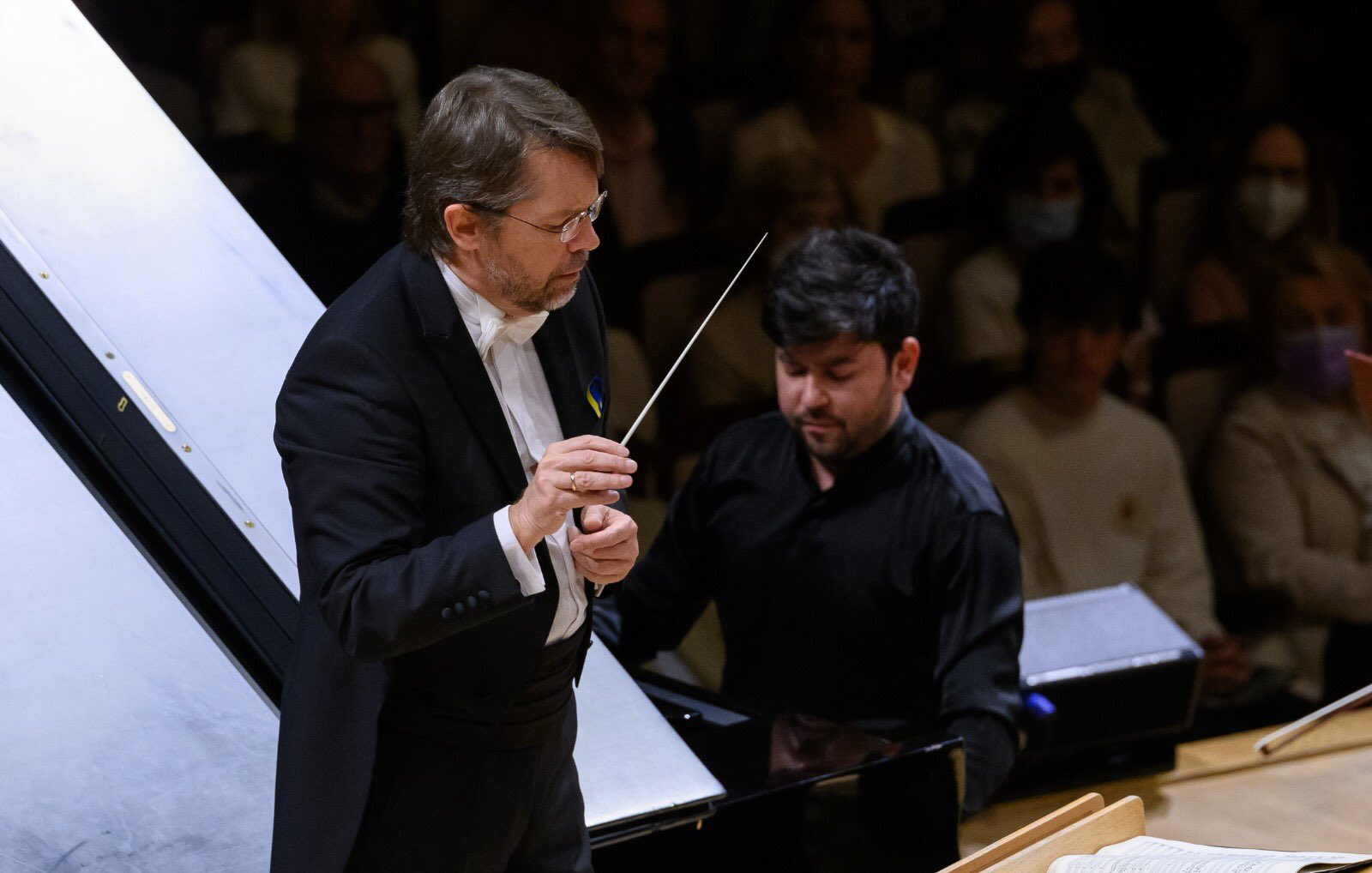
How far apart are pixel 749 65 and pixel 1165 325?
128 centimetres

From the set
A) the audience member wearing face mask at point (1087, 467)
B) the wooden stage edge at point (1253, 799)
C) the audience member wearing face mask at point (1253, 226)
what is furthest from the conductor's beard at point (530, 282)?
the audience member wearing face mask at point (1253, 226)

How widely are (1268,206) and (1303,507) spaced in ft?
2.63

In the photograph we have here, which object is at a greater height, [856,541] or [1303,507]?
[856,541]

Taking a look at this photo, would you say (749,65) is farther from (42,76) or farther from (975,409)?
(42,76)

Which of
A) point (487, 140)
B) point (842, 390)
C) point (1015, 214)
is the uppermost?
point (487, 140)

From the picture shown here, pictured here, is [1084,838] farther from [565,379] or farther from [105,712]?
[105,712]

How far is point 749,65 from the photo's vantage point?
11.1ft

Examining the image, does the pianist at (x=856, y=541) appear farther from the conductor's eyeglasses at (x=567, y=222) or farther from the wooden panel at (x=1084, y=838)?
the conductor's eyeglasses at (x=567, y=222)

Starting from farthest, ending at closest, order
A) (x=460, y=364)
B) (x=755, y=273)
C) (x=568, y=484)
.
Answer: (x=755, y=273) < (x=460, y=364) < (x=568, y=484)

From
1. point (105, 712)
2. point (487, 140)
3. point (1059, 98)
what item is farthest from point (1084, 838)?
point (1059, 98)

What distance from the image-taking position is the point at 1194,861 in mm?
1080

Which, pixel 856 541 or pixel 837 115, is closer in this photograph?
pixel 856 541

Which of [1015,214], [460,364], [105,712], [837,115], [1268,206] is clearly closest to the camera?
[460,364]

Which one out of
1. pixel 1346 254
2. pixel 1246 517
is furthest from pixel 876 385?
pixel 1346 254
